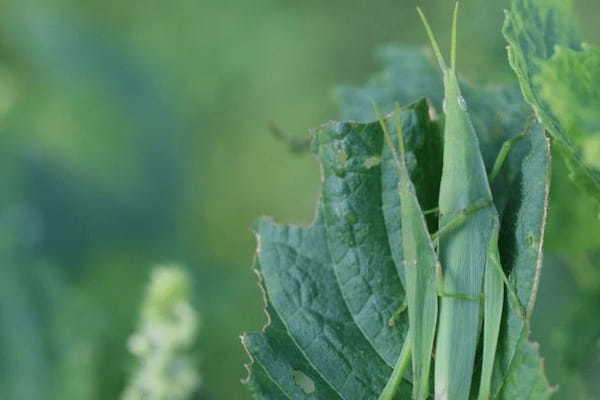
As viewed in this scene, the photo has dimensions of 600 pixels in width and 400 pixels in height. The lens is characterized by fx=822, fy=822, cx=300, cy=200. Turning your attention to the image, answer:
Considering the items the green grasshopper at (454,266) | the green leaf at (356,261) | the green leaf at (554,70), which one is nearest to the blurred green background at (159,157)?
the green grasshopper at (454,266)

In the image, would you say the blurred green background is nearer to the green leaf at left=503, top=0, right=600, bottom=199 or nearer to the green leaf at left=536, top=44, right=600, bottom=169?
the green leaf at left=503, top=0, right=600, bottom=199

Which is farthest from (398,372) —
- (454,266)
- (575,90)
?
(575,90)

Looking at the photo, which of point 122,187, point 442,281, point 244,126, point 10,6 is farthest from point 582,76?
point 10,6

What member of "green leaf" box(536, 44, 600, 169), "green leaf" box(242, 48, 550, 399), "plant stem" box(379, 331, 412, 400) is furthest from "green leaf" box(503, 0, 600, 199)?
"plant stem" box(379, 331, 412, 400)

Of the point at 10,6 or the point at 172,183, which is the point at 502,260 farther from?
the point at 10,6

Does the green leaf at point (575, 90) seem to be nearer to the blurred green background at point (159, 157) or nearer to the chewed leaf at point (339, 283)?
the chewed leaf at point (339, 283)

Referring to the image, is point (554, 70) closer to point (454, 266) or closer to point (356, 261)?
point (356, 261)
